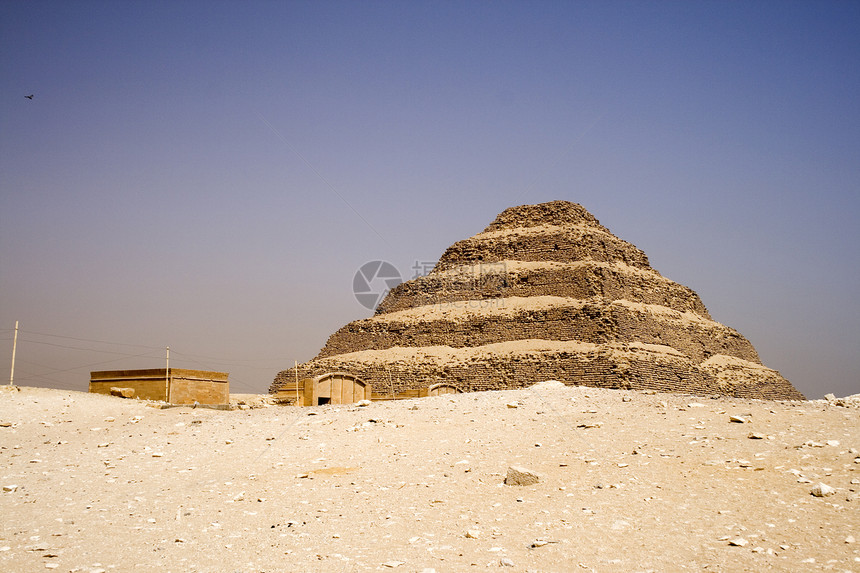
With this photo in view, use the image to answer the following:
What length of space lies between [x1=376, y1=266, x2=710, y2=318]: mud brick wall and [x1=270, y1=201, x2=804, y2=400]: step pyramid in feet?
0.32

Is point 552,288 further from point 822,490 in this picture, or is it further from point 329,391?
point 822,490

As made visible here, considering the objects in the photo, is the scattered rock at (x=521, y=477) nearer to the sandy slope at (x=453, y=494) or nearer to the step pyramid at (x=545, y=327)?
the sandy slope at (x=453, y=494)

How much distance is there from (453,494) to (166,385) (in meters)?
12.9

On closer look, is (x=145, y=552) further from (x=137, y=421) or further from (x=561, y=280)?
(x=561, y=280)

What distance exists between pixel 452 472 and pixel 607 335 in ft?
109

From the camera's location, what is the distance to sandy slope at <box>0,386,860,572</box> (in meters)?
5.46

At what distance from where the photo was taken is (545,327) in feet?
140

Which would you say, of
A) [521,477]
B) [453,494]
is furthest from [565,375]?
[453,494]

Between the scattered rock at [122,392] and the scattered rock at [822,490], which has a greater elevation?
the scattered rock at [122,392]

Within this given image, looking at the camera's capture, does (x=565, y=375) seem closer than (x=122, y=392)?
No

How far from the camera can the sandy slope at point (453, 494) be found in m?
5.46

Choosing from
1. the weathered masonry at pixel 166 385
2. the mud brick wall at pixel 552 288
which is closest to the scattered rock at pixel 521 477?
the weathered masonry at pixel 166 385

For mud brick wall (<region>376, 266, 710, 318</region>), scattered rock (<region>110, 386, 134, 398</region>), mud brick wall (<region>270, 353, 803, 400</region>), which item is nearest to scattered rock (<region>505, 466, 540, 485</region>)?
scattered rock (<region>110, 386, 134, 398</region>)

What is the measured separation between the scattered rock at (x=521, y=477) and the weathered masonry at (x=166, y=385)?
12856 mm
